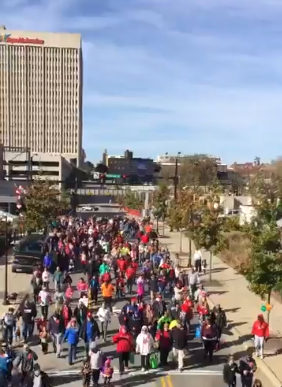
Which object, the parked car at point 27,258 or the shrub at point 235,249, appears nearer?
the parked car at point 27,258

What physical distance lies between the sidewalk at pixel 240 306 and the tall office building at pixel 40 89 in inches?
6226

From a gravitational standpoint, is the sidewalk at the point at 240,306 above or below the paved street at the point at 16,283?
below

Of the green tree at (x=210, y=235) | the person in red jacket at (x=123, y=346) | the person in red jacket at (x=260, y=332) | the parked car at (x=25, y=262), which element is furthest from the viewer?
the green tree at (x=210, y=235)

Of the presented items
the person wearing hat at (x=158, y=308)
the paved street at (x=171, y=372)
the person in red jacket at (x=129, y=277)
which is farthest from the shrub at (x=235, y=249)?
the paved street at (x=171, y=372)

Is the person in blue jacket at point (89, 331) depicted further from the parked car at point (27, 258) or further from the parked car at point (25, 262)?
the parked car at point (25, 262)

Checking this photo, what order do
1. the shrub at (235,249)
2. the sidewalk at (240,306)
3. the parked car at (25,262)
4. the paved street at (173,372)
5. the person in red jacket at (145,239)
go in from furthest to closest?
1. the person in red jacket at (145,239)
2. the shrub at (235,249)
3. the parked car at (25,262)
4. the sidewalk at (240,306)
5. the paved street at (173,372)

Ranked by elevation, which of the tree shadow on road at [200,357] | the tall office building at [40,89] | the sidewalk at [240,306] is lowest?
the sidewalk at [240,306]

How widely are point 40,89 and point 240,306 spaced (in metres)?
172

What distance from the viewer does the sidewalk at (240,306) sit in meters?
14.4

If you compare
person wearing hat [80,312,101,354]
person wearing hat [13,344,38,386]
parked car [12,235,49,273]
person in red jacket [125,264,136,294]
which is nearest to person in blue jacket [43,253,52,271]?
parked car [12,235,49,273]

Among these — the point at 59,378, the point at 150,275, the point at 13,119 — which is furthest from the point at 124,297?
the point at 13,119

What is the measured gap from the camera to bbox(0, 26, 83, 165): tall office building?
182 m

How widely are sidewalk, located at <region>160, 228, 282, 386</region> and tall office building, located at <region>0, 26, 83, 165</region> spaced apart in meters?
158

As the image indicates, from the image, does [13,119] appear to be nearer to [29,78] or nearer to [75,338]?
[29,78]
